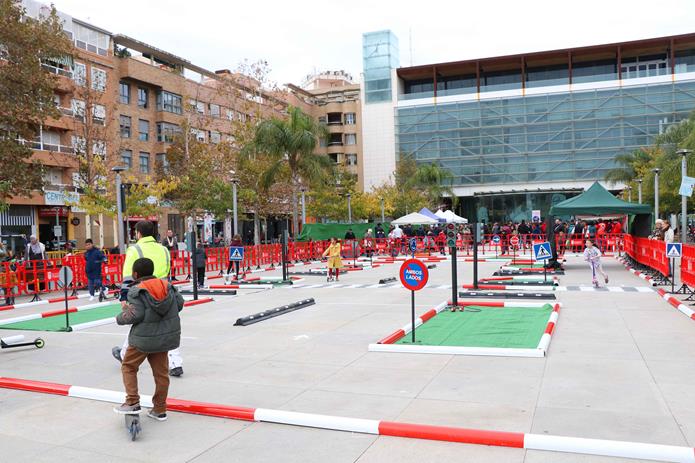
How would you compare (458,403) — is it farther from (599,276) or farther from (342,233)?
(342,233)

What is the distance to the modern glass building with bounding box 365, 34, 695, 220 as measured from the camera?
196 ft

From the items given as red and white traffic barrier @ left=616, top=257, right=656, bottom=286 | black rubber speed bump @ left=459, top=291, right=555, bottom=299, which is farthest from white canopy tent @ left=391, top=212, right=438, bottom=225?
black rubber speed bump @ left=459, top=291, right=555, bottom=299

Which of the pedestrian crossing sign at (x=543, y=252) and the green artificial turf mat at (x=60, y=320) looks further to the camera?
the pedestrian crossing sign at (x=543, y=252)

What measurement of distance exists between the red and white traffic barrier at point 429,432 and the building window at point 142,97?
153 ft

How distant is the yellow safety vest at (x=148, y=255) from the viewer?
6473mm

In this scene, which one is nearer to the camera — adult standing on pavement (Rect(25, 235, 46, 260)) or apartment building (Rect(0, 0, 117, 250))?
adult standing on pavement (Rect(25, 235, 46, 260))

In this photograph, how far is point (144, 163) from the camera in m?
49.8

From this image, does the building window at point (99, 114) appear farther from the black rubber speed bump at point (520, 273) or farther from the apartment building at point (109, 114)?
the black rubber speed bump at point (520, 273)

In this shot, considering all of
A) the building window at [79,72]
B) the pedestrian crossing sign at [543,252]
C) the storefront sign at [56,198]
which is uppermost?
the building window at [79,72]

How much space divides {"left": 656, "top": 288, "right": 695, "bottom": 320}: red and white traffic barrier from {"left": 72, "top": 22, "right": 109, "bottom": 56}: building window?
4214 centimetres

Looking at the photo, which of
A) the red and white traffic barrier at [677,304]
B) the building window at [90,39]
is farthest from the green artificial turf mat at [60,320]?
the building window at [90,39]

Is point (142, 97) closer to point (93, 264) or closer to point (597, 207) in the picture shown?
point (93, 264)

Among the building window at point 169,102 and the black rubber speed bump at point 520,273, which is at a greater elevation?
the building window at point 169,102

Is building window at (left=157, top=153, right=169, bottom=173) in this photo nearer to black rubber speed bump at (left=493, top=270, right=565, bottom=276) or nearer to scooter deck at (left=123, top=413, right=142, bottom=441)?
black rubber speed bump at (left=493, top=270, right=565, bottom=276)
